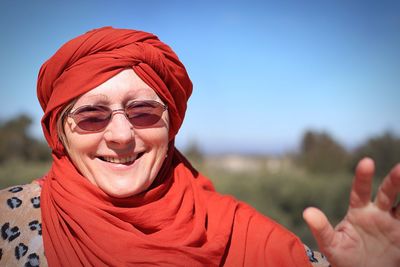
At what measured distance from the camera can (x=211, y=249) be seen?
2.09 m

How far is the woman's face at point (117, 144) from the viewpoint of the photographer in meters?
2.05

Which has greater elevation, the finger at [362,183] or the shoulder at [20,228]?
the finger at [362,183]

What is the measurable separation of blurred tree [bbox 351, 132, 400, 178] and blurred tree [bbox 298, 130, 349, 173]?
441mm

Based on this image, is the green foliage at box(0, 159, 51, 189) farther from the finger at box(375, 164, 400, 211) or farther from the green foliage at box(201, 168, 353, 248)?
the finger at box(375, 164, 400, 211)

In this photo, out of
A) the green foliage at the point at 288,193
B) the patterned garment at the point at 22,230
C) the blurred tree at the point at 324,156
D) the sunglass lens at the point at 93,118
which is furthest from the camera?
the blurred tree at the point at 324,156

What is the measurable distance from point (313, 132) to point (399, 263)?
16946 mm

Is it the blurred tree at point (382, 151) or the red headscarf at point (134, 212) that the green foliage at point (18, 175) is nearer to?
the red headscarf at point (134, 212)

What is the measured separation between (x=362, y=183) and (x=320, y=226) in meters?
Result: 0.23

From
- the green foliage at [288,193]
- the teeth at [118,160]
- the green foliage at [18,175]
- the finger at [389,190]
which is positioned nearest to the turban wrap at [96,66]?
the teeth at [118,160]

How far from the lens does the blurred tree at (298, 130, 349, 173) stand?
14.8 meters

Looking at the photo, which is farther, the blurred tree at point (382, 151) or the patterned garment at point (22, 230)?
the blurred tree at point (382, 151)

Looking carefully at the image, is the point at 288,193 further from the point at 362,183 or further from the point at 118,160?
the point at 362,183

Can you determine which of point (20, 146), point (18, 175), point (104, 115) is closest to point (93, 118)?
point (104, 115)

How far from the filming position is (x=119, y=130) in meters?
2.03
